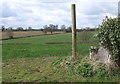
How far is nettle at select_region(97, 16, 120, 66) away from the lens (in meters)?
4.89

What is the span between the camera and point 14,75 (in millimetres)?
5621

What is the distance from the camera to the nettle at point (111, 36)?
4887mm

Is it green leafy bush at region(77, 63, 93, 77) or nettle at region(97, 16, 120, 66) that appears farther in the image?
green leafy bush at region(77, 63, 93, 77)

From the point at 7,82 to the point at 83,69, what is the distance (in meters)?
2.46

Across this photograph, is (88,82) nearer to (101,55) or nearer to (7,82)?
(101,55)

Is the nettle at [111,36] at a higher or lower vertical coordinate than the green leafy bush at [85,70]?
higher

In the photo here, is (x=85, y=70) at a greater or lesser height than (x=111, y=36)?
lesser

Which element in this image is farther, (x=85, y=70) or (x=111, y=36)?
(x=85, y=70)

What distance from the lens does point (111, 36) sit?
490 centimetres

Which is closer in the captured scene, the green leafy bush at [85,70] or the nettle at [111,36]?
the nettle at [111,36]

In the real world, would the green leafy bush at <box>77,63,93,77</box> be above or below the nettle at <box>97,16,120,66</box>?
below

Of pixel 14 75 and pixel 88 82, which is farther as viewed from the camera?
pixel 14 75

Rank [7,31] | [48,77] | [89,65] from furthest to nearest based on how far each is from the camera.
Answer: [7,31] < [89,65] < [48,77]

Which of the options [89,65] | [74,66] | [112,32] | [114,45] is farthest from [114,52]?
[74,66]
